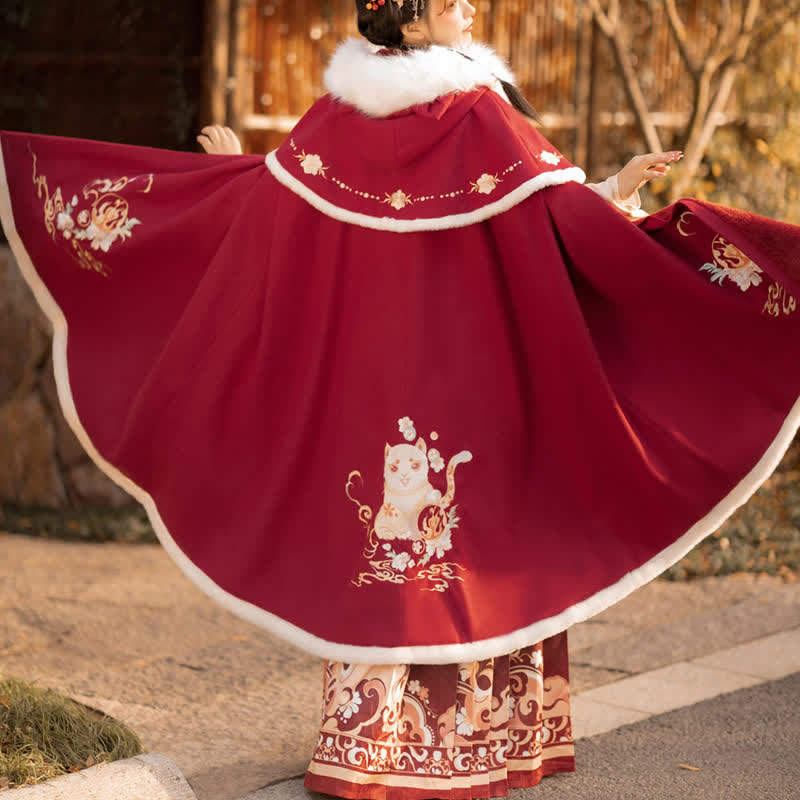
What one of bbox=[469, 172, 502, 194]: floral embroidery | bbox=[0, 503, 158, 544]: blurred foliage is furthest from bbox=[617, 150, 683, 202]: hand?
bbox=[0, 503, 158, 544]: blurred foliage

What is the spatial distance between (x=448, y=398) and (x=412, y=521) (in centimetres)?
27

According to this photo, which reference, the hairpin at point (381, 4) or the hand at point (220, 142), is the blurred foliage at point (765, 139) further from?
the hairpin at point (381, 4)

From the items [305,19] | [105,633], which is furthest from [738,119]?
[105,633]

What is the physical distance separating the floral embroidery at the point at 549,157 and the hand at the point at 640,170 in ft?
0.44

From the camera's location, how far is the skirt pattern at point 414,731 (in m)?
3.00

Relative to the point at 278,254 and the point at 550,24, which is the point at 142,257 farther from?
the point at 550,24

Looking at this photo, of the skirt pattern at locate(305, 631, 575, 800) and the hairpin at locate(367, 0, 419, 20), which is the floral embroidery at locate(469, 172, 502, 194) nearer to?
the hairpin at locate(367, 0, 419, 20)

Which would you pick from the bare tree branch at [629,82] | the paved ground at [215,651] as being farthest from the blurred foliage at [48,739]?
the bare tree branch at [629,82]

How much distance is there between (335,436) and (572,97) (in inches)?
168

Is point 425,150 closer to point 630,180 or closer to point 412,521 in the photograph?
point 630,180

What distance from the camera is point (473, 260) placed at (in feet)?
10.00

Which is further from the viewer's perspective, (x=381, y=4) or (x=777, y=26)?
(x=777, y=26)

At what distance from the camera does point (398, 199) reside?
9.99 feet

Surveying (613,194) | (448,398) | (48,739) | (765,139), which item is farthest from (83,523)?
(765,139)
